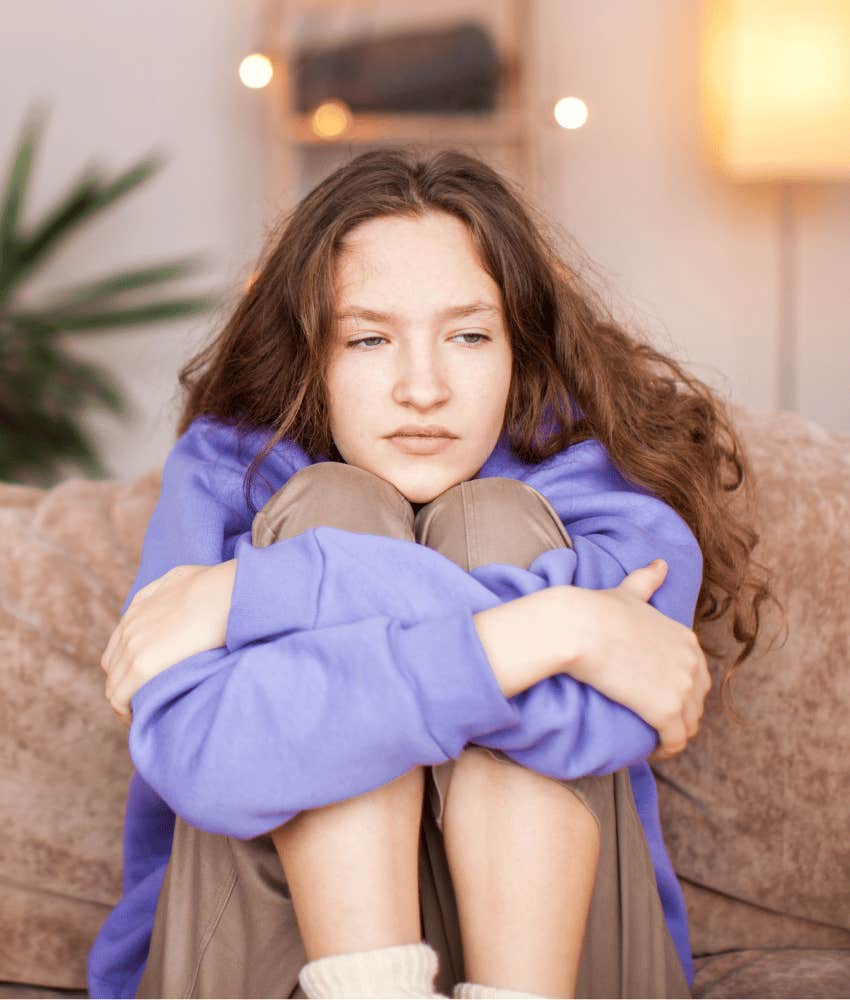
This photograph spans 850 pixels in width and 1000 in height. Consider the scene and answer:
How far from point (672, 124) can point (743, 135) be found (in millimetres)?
606

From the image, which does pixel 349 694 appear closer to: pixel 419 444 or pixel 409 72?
pixel 419 444

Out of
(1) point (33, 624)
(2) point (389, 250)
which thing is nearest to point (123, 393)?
(1) point (33, 624)

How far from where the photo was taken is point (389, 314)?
41.9 inches

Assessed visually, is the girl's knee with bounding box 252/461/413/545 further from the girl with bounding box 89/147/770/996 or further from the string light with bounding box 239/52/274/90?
the string light with bounding box 239/52/274/90

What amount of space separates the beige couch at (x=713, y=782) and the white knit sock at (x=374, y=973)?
0.50 metres

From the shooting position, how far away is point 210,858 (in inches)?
37.6

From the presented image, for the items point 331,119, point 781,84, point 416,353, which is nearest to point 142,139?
point 331,119

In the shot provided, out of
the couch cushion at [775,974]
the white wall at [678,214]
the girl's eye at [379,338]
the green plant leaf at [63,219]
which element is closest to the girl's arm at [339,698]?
the girl's eye at [379,338]

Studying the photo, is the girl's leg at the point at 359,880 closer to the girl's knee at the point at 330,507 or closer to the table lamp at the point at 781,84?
the girl's knee at the point at 330,507

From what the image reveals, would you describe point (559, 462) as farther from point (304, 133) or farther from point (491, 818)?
point (304, 133)

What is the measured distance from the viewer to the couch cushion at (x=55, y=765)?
1.24 meters

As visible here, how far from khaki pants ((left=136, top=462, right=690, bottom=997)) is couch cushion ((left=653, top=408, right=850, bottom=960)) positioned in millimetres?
303

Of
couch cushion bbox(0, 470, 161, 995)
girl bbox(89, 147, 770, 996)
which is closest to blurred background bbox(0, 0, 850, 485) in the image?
couch cushion bbox(0, 470, 161, 995)

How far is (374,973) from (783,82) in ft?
7.30
